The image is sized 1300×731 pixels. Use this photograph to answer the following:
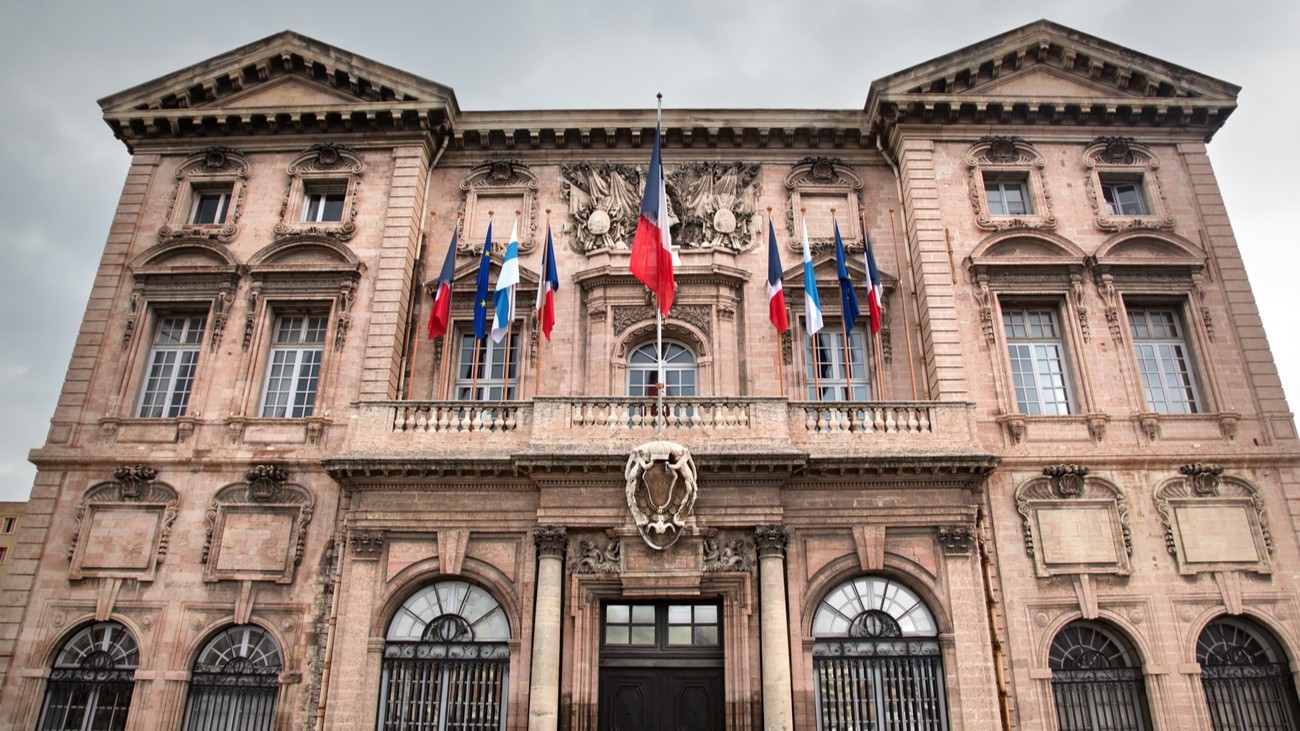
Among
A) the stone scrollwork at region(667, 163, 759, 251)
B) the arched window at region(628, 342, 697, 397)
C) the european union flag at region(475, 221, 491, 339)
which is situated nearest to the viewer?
the european union flag at region(475, 221, 491, 339)

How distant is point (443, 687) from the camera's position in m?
13.3

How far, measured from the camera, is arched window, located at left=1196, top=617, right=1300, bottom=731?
13.3 meters

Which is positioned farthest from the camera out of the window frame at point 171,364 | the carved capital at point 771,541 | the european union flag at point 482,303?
the window frame at point 171,364

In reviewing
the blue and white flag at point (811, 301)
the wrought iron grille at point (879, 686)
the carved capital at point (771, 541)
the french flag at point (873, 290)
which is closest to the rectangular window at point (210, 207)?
the blue and white flag at point (811, 301)

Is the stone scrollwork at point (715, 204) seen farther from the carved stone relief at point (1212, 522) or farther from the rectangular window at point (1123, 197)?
the carved stone relief at point (1212, 522)

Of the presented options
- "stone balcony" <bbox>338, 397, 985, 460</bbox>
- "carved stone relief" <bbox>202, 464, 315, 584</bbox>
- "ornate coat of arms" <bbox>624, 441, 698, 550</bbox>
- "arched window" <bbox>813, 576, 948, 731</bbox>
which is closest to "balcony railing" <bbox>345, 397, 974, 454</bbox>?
"stone balcony" <bbox>338, 397, 985, 460</bbox>

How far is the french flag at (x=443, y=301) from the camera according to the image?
15.2 meters

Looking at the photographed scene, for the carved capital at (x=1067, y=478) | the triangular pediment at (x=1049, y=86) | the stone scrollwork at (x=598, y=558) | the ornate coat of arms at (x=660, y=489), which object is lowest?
the stone scrollwork at (x=598, y=558)

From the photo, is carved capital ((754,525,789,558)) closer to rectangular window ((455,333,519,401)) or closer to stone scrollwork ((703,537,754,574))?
stone scrollwork ((703,537,754,574))

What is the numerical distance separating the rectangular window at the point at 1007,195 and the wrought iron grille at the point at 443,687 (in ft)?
41.0

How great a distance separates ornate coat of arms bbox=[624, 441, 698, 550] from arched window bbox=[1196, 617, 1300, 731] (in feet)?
28.0

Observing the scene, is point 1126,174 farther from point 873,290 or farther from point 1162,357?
point 873,290

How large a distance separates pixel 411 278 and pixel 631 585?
749cm

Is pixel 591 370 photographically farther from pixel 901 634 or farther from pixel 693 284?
pixel 901 634
